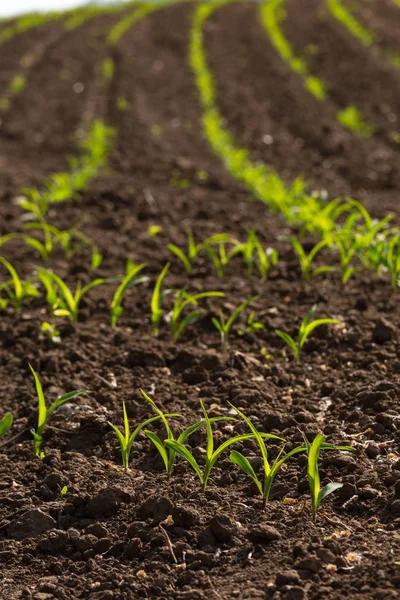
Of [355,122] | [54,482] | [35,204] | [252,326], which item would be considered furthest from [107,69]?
[54,482]

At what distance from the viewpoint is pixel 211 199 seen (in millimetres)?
5867

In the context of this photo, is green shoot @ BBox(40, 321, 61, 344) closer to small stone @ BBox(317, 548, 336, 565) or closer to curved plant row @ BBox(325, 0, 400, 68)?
small stone @ BBox(317, 548, 336, 565)

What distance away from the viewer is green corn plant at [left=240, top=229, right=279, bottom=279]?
4.05 meters

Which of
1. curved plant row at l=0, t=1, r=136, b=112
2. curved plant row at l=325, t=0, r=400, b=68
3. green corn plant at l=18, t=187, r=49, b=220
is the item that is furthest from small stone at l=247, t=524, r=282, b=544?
curved plant row at l=325, t=0, r=400, b=68

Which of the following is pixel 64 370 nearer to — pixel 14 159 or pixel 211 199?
pixel 211 199

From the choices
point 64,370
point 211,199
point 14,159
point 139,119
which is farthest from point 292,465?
point 139,119

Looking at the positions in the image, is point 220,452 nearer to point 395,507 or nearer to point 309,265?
point 395,507

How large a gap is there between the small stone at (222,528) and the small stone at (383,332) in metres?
1.40

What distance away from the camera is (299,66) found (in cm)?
1314

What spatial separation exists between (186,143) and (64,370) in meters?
5.71

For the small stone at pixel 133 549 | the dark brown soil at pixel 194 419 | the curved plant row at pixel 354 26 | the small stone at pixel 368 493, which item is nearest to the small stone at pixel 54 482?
the dark brown soil at pixel 194 419

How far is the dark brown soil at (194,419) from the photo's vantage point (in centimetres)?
198

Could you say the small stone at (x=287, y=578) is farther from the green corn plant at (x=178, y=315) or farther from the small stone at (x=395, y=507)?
the green corn plant at (x=178, y=315)

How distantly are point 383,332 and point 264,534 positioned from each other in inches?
57.5
